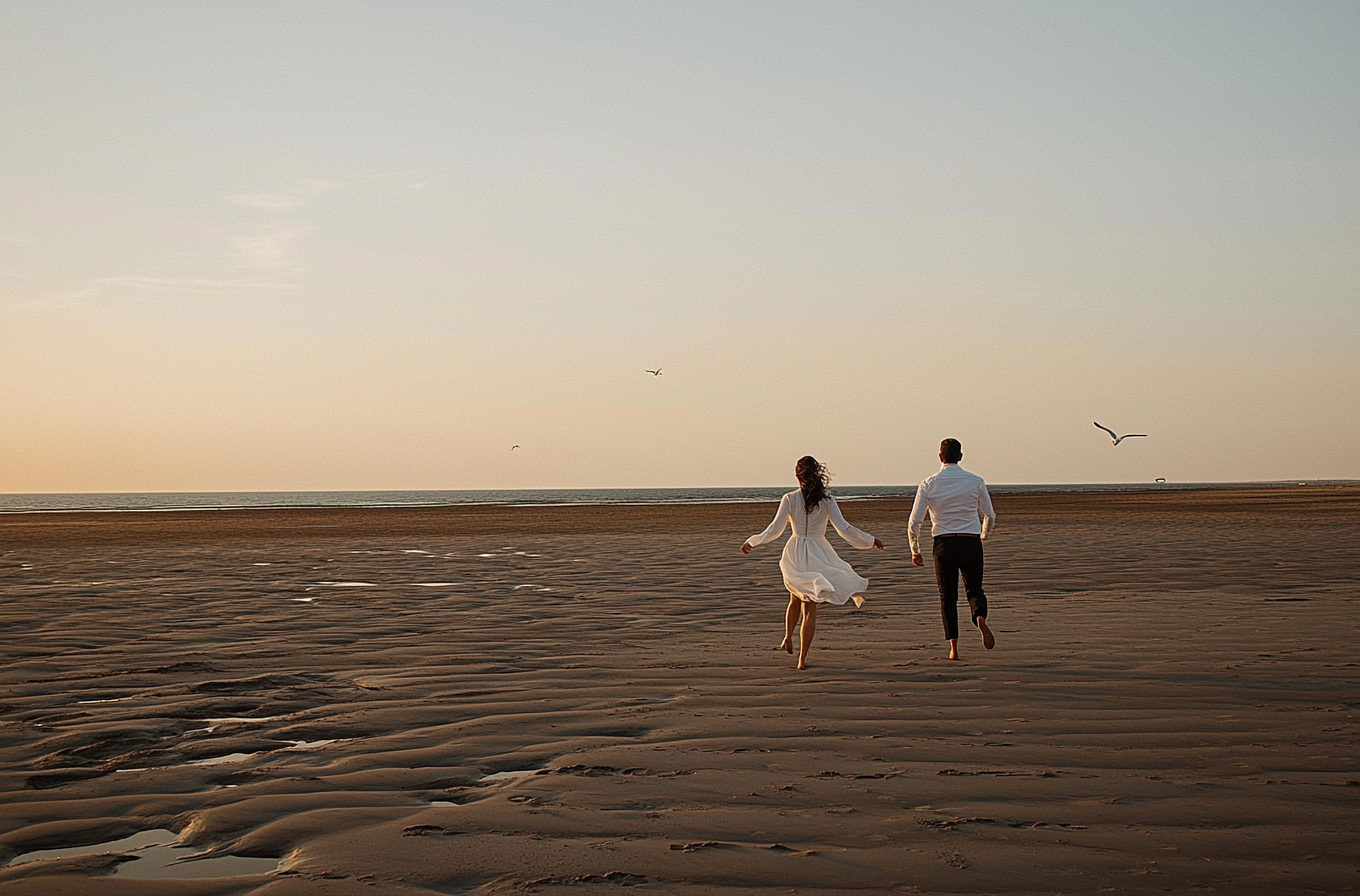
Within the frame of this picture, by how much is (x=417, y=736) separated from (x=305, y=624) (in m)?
5.57

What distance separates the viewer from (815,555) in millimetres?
8484

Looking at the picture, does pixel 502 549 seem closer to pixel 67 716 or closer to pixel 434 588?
pixel 434 588

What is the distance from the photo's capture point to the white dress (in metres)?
8.24

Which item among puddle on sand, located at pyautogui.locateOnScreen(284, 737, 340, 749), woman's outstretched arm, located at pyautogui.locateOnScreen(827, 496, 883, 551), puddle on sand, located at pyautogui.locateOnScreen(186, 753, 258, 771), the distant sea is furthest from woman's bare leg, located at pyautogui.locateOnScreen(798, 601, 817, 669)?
the distant sea

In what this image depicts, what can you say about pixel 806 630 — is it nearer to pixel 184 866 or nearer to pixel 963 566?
pixel 963 566

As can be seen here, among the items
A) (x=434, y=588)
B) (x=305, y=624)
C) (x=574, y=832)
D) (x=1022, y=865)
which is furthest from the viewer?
(x=434, y=588)

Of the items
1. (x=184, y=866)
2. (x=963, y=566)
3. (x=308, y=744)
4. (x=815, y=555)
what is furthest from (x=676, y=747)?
(x=963, y=566)

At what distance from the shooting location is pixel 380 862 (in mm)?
3893

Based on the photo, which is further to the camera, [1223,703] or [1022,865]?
[1223,703]

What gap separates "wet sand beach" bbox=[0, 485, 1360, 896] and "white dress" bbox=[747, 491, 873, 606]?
59cm

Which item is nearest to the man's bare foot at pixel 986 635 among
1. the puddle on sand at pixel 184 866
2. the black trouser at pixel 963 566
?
the black trouser at pixel 963 566

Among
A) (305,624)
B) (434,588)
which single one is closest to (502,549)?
(434,588)

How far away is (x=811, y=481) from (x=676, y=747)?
3.40 meters

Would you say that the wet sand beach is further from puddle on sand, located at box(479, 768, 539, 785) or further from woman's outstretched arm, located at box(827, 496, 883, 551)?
woman's outstretched arm, located at box(827, 496, 883, 551)
